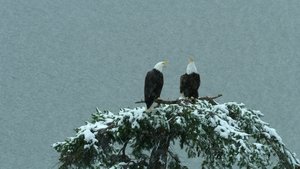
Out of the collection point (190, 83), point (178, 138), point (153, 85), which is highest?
point (190, 83)

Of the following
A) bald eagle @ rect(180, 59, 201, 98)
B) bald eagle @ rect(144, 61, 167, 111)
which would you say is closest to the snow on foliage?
bald eagle @ rect(144, 61, 167, 111)

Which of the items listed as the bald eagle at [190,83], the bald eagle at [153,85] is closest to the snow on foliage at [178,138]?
the bald eagle at [153,85]

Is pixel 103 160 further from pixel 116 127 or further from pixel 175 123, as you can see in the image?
pixel 175 123

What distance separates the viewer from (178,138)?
4605mm

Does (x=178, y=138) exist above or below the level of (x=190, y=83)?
below

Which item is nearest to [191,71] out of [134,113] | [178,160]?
[178,160]

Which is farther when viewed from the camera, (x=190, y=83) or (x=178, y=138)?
(x=190, y=83)

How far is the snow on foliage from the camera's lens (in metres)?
4.20

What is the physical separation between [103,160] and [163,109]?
0.64m

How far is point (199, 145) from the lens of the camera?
14.1 ft

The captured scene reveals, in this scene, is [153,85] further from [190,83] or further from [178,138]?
[190,83]

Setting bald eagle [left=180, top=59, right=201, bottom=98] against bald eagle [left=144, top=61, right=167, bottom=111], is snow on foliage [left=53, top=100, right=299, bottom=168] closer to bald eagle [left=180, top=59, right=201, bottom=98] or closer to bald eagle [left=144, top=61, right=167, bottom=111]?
bald eagle [left=144, top=61, right=167, bottom=111]

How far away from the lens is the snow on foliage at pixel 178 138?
420cm

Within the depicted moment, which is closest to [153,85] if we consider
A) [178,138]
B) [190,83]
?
[178,138]
